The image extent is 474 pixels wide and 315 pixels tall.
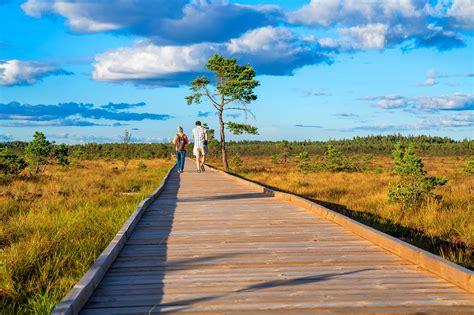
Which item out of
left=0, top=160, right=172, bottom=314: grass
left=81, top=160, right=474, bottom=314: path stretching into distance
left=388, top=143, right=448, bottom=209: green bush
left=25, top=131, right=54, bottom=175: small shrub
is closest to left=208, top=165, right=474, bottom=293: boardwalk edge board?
left=81, top=160, right=474, bottom=314: path stretching into distance

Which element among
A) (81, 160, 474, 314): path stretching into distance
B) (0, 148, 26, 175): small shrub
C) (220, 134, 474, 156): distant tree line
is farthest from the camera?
(220, 134, 474, 156): distant tree line

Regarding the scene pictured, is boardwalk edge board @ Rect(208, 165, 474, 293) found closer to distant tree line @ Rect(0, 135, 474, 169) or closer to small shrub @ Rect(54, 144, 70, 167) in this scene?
distant tree line @ Rect(0, 135, 474, 169)

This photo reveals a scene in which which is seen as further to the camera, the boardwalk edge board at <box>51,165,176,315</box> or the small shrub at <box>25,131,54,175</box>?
the small shrub at <box>25,131,54,175</box>

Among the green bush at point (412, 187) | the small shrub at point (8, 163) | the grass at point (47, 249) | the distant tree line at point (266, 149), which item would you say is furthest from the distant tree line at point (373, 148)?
the grass at point (47, 249)

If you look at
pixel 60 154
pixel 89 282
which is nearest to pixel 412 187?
pixel 89 282

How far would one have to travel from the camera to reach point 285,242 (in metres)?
5.52

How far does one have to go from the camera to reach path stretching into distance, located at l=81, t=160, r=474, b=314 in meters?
3.30

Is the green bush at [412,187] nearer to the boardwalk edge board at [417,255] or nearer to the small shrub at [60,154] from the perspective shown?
the boardwalk edge board at [417,255]

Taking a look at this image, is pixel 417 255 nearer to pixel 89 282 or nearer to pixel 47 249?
pixel 89 282

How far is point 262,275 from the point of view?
405 cm

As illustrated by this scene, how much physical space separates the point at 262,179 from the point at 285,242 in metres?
17.3

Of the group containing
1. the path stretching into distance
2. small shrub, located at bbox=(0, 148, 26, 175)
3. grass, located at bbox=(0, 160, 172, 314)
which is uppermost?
small shrub, located at bbox=(0, 148, 26, 175)

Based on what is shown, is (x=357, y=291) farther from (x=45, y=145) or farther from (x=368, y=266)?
(x=45, y=145)

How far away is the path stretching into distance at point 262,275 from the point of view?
10.8 feet
